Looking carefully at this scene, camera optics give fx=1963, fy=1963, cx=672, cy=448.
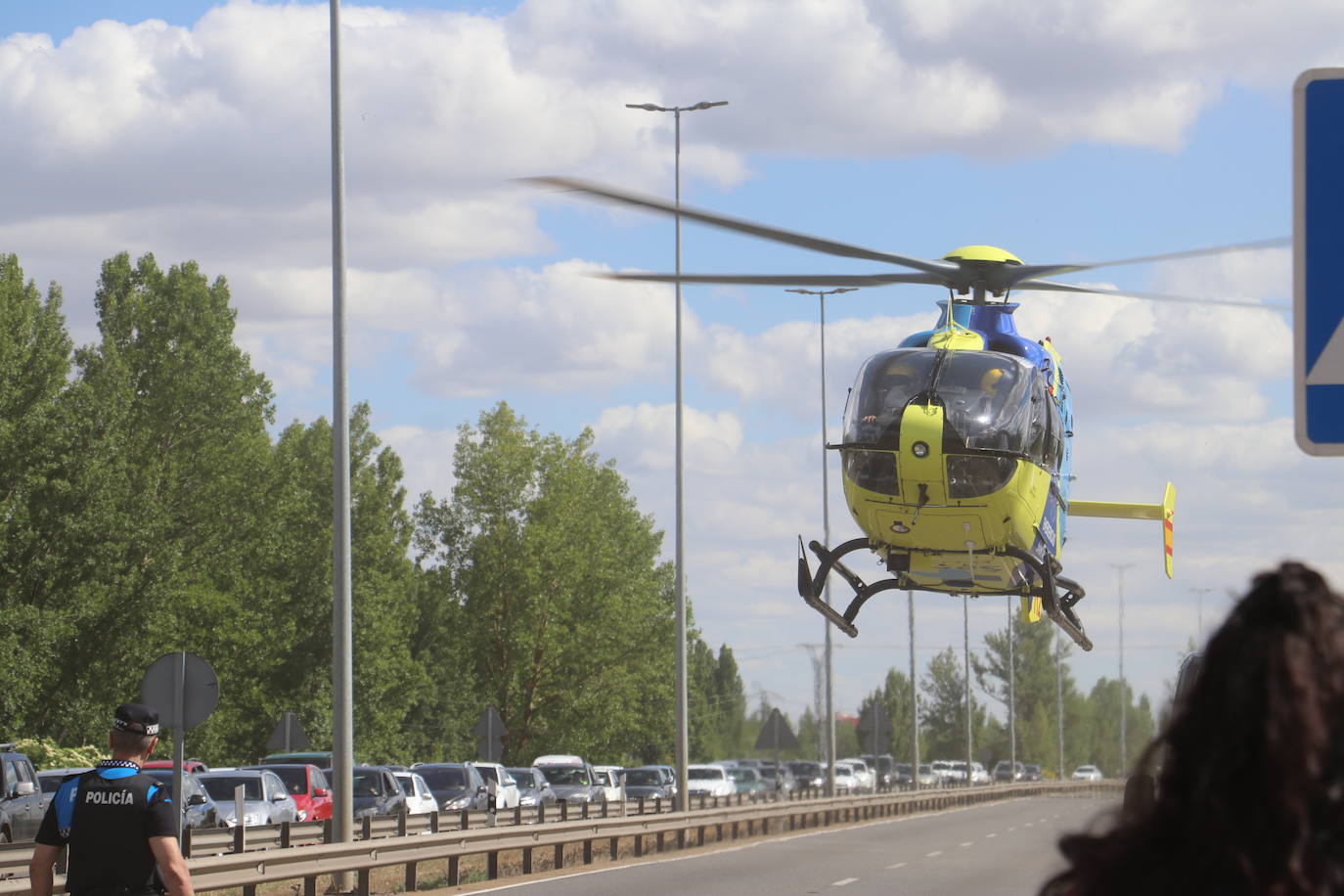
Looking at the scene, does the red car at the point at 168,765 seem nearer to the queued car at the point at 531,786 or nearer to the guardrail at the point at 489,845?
the guardrail at the point at 489,845

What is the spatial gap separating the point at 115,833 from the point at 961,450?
1234cm

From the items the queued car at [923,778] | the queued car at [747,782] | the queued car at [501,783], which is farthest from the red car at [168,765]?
the queued car at [923,778]

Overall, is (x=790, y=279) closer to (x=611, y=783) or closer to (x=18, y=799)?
(x=18, y=799)

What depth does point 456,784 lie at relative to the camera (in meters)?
40.4

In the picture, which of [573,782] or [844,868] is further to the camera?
[573,782]

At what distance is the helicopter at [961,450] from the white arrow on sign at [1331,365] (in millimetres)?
11572

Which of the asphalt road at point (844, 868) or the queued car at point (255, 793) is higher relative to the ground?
the queued car at point (255, 793)

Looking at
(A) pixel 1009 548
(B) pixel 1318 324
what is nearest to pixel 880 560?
(A) pixel 1009 548

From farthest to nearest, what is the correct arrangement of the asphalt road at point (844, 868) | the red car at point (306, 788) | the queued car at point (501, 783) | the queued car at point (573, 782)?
the queued car at point (573, 782) < the queued car at point (501, 783) < the red car at point (306, 788) < the asphalt road at point (844, 868)

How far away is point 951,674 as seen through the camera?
165750 millimetres

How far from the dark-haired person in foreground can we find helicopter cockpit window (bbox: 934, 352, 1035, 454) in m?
16.6

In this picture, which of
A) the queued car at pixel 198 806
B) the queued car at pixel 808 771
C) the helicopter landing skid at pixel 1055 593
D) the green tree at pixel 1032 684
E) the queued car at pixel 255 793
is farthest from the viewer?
the green tree at pixel 1032 684

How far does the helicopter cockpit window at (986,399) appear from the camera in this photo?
19.0 meters

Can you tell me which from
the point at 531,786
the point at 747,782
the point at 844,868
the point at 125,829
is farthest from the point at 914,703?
the point at 125,829
